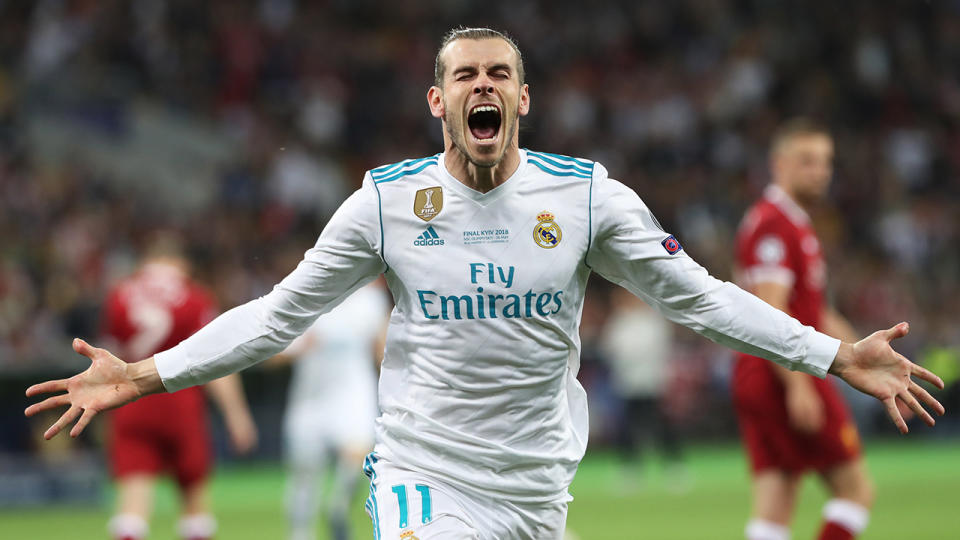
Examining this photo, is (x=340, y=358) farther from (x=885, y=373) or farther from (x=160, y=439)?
(x=885, y=373)

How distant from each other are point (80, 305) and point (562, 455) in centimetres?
1390

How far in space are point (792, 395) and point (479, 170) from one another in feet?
11.0

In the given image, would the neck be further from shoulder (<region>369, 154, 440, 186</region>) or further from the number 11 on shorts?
the number 11 on shorts

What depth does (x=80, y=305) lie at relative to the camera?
17.3 metres

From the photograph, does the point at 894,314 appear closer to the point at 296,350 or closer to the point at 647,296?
the point at 296,350

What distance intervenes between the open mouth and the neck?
9 cm

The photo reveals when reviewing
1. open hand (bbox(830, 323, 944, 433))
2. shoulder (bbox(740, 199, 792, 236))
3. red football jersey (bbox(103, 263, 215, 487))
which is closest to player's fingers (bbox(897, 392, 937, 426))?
open hand (bbox(830, 323, 944, 433))

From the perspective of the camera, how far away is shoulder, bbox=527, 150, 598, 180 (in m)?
4.61

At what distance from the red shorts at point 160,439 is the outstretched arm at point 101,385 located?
4877 mm

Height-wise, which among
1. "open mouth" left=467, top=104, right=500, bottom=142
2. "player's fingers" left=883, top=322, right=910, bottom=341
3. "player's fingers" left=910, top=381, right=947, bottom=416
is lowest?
"player's fingers" left=910, top=381, right=947, bottom=416

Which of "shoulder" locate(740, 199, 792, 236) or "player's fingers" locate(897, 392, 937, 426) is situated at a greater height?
"shoulder" locate(740, 199, 792, 236)

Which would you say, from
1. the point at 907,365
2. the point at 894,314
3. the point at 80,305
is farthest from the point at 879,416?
the point at 907,365

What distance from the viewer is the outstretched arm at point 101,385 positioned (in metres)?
4.32

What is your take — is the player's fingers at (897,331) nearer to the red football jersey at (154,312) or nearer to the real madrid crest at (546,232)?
the real madrid crest at (546,232)
